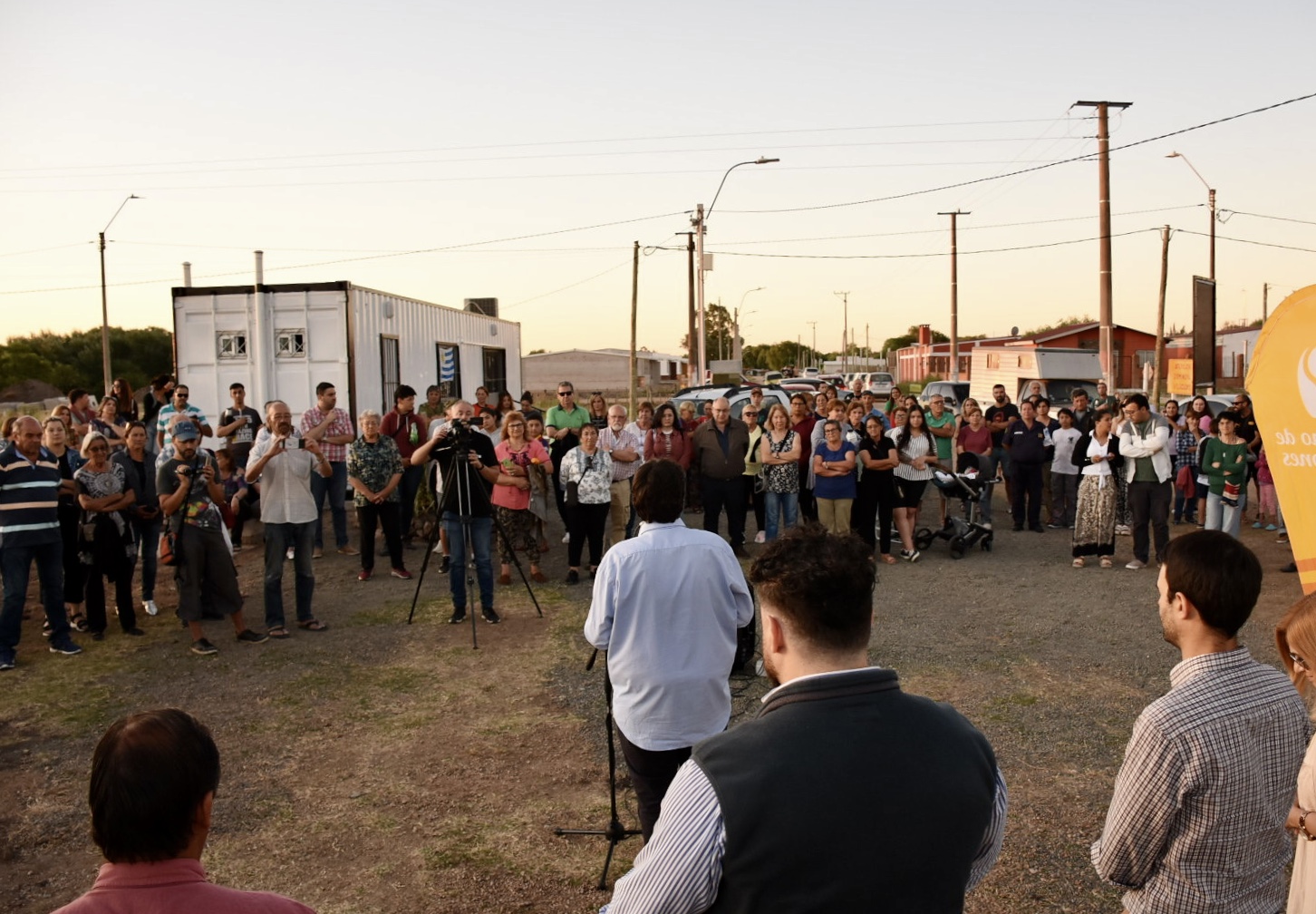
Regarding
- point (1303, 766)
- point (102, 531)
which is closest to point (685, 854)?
point (1303, 766)

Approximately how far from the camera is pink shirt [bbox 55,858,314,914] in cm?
179

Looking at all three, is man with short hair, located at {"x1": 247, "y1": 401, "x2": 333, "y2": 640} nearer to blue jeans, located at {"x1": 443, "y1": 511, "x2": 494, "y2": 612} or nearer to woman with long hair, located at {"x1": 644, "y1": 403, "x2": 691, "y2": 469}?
blue jeans, located at {"x1": 443, "y1": 511, "x2": 494, "y2": 612}

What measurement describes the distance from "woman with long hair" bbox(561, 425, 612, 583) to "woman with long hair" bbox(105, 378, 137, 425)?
191 inches

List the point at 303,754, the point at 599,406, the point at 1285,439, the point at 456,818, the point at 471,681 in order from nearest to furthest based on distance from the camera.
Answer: the point at 456,818, the point at 303,754, the point at 1285,439, the point at 471,681, the point at 599,406

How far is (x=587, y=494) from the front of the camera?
1082 centimetres

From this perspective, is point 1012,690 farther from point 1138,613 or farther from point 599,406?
point 599,406

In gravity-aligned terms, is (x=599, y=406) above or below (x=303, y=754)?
above

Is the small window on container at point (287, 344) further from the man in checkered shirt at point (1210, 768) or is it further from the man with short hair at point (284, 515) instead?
the man in checkered shirt at point (1210, 768)

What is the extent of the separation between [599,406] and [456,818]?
978 cm

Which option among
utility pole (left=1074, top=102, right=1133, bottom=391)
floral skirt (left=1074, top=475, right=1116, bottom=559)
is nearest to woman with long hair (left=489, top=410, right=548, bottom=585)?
floral skirt (left=1074, top=475, right=1116, bottom=559)

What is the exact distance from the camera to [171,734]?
6.24ft

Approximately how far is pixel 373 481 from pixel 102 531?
2.53m

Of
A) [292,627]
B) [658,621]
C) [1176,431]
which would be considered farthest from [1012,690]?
[1176,431]

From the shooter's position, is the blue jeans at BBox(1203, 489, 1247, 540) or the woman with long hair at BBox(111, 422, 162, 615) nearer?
the woman with long hair at BBox(111, 422, 162, 615)
